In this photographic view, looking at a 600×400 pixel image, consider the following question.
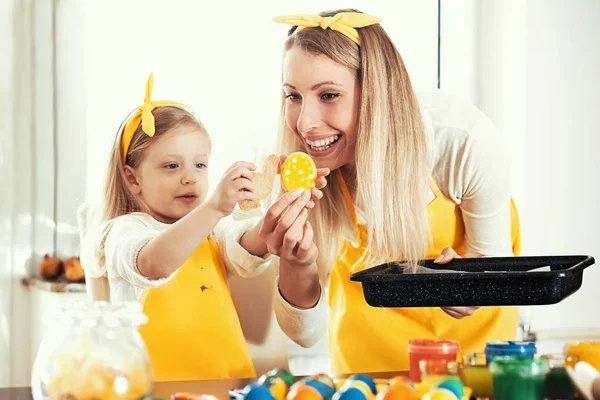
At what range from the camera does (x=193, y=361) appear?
6.15 feet

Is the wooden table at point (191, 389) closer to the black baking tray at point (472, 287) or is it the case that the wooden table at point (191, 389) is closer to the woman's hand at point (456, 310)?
the black baking tray at point (472, 287)

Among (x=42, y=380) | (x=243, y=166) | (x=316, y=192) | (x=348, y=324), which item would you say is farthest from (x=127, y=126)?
(x=42, y=380)

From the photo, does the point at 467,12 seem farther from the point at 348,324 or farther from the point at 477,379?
the point at 477,379

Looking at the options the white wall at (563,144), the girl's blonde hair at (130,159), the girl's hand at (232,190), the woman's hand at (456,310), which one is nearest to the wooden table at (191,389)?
the woman's hand at (456,310)

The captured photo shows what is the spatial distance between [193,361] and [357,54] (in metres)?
0.83

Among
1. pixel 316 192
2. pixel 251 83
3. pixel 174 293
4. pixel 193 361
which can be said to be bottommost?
pixel 193 361

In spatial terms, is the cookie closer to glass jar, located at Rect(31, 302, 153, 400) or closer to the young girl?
the young girl

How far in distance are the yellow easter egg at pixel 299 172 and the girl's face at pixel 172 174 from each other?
1.06ft

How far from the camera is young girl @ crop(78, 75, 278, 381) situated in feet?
5.87

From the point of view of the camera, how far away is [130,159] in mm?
1991

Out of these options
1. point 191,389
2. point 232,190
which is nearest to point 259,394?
point 191,389

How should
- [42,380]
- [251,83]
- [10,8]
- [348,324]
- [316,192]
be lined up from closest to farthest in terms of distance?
[42,380]
[316,192]
[348,324]
[10,8]
[251,83]

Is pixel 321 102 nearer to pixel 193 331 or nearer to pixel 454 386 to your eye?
pixel 193 331

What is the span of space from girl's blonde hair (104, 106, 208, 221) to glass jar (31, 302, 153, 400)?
106 centimetres
